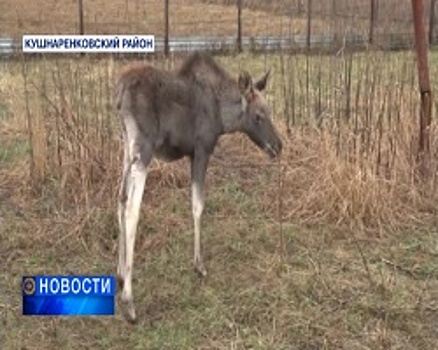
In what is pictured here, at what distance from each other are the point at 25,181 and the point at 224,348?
341cm

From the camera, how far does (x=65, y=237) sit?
5.74 meters

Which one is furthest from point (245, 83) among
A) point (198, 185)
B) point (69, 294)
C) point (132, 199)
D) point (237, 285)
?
point (69, 294)

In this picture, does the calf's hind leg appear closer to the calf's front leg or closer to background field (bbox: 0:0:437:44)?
the calf's front leg

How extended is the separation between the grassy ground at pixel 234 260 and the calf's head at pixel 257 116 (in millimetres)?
828

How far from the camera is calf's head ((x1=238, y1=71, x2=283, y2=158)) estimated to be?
17.1ft

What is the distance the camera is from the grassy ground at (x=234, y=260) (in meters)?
4.42

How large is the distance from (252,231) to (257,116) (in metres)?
1.16

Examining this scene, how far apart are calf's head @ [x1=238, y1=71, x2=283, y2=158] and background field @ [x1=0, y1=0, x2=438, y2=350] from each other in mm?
830

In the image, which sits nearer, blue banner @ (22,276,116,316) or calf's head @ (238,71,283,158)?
blue banner @ (22,276,116,316)

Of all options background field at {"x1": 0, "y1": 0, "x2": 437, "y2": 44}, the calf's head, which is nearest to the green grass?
the calf's head

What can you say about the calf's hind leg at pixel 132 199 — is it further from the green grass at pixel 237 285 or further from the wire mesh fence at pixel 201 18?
the wire mesh fence at pixel 201 18

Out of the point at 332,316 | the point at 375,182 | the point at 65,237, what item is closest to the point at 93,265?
the point at 65,237

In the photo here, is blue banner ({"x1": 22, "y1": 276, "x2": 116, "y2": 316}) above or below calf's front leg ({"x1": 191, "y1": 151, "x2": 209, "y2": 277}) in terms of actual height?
below

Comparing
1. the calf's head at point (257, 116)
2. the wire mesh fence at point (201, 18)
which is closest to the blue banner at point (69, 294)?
the calf's head at point (257, 116)
